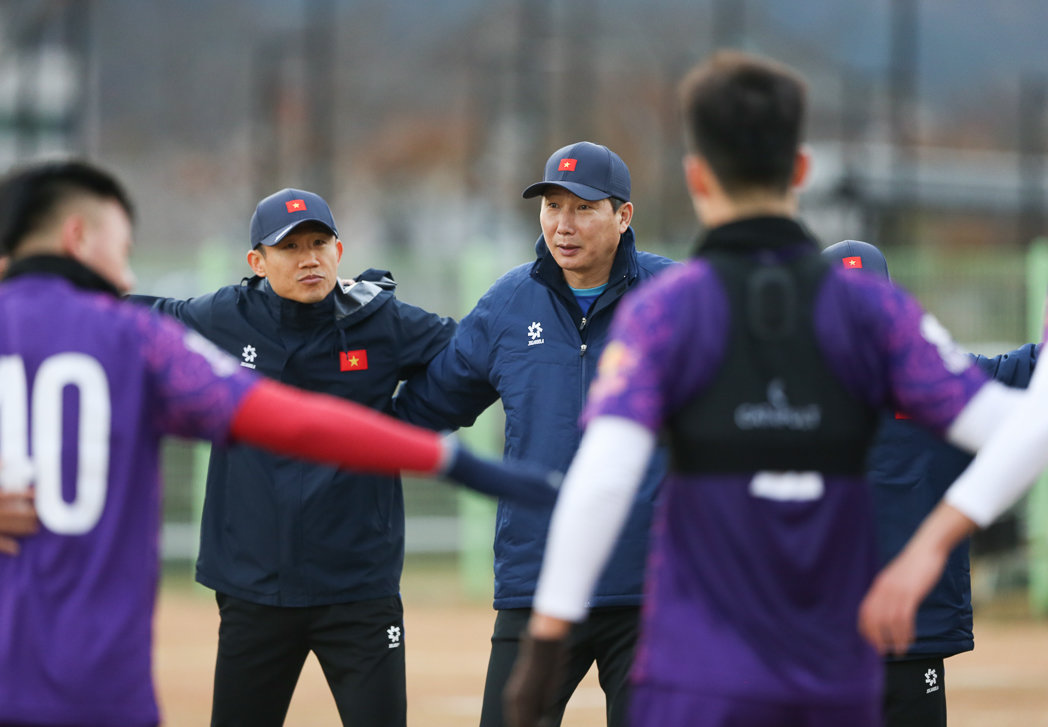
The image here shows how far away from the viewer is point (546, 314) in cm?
557

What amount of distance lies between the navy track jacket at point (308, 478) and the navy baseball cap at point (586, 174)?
2.41 feet

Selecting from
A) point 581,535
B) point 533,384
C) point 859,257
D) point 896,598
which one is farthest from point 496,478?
point 859,257

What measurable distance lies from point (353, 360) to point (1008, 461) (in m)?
3.04

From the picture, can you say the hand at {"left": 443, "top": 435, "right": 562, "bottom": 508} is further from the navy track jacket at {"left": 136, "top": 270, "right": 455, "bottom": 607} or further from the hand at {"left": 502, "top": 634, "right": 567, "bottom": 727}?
the navy track jacket at {"left": 136, "top": 270, "right": 455, "bottom": 607}

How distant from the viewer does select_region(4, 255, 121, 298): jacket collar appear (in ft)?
11.0

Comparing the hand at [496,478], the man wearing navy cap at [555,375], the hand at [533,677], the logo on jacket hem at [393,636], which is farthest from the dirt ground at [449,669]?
the hand at [533,677]

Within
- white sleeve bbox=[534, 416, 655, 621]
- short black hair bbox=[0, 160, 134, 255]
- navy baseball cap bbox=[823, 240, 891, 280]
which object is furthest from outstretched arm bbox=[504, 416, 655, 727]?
navy baseball cap bbox=[823, 240, 891, 280]

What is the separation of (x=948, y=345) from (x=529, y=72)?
2581 centimetres

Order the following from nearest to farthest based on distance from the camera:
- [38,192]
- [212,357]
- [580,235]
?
[212,357]
[38,192]
[580,235]

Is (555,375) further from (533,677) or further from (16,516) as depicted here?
(16,516)

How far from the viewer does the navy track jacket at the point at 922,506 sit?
5.30 metres

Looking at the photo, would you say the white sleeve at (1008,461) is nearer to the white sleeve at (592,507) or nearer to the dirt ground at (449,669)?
the white sleeve at (592,507)

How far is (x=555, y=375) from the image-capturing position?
17.9 feet

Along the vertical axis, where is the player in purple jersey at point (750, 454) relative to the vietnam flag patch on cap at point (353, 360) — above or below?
below
